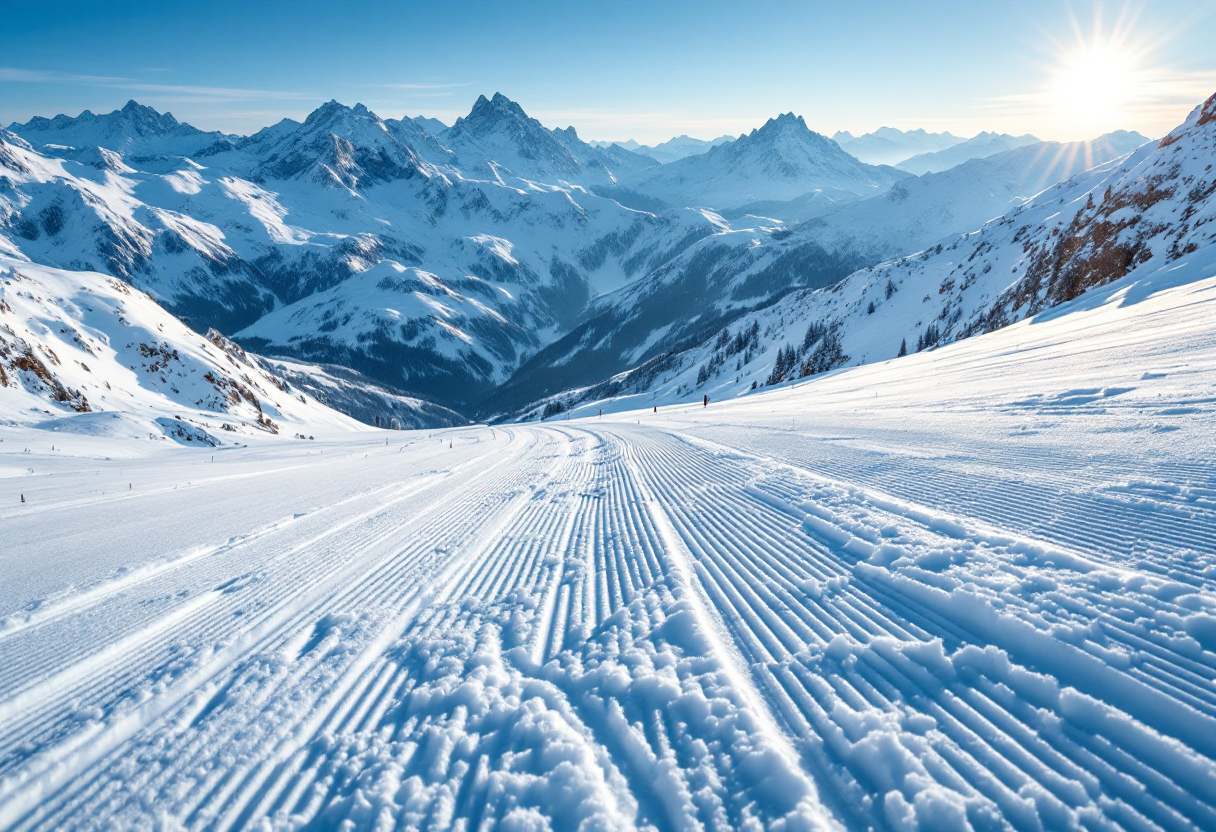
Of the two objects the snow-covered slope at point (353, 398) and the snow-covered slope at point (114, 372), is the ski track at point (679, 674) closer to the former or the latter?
the snow-covered slope at point (114, 372)

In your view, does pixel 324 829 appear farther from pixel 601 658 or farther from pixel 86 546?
pixel 86 546

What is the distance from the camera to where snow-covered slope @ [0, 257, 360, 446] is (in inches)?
1102

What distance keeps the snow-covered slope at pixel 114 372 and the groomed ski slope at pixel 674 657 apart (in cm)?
2764

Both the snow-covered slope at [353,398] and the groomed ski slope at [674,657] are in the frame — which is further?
the snow-covered slope at [353,398]

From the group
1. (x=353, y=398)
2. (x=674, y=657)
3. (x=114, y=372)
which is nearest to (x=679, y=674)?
(x=674, y=657)

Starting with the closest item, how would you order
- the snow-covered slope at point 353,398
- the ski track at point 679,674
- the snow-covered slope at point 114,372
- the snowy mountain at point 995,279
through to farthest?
the ski track at point 679,674 < the snow-covered slope at point 114,372 < the snowy mountain at point 995,279 < the snow-covered slope at point 353,398

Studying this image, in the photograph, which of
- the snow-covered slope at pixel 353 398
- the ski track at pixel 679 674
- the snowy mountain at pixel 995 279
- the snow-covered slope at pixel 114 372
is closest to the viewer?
the ski track at pixel 679 674

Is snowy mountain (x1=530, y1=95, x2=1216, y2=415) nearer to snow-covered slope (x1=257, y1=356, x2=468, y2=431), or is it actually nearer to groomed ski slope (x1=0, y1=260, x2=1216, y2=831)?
groomed ski slope (x1=0, y1=260, x2=1216, y2=831)

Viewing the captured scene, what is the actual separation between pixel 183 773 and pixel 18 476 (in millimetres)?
16100

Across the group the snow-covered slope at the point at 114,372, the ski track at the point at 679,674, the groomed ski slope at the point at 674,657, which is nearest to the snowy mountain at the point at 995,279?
the groomed ski slope at the point at 674,657

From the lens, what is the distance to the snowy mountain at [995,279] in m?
45.4

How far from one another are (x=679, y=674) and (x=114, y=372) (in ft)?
161

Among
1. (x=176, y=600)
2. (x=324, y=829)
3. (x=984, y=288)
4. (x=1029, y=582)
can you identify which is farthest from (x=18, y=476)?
(x=984, y=288)

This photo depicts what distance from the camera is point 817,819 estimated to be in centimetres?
220
